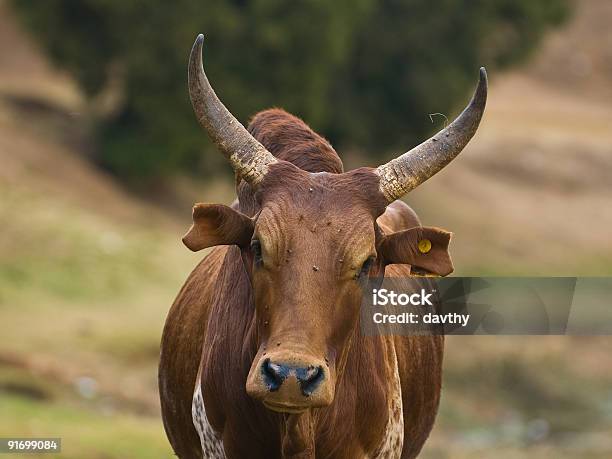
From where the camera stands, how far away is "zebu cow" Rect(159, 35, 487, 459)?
611cm

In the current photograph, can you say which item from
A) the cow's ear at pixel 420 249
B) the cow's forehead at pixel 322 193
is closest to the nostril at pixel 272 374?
the cow's forehead at pixel 322 193

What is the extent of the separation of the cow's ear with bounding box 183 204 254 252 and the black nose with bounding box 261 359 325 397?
2.67ft

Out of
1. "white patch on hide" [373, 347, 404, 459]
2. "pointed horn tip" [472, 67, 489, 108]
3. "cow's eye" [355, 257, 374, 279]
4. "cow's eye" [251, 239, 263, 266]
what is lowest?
"white patch on hide" [373, 347, 404, 459]

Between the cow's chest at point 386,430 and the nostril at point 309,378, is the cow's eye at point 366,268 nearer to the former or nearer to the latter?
the nostril at point 309,378

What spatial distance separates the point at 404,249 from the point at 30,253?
19.7 meters

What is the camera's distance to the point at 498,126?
4881cm

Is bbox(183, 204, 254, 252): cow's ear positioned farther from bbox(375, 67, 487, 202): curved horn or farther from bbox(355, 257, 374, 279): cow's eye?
bbox(375, 67, 487, 202): curved horn

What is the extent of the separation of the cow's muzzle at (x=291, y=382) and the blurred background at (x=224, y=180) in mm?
8090

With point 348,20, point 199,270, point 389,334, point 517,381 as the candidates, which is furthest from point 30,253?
point 389,334

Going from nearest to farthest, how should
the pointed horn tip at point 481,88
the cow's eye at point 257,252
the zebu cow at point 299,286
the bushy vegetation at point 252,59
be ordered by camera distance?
the zebu cow at point 299,286, the cow's eye at point 257,252, the pointed horn tip at point 481,88, the bushy vegetation at point 252,59

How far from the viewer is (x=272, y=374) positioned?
19.4ft

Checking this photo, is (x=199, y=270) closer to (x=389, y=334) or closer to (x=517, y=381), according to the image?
(x=389, y=334)

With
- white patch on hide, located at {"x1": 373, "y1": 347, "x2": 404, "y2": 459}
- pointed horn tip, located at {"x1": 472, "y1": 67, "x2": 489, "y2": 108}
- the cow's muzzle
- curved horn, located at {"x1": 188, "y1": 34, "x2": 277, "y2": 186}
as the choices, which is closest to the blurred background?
white patch on hide, located at {"x1": 373, "y1": 347, "x2": 404, "y2": 459}
